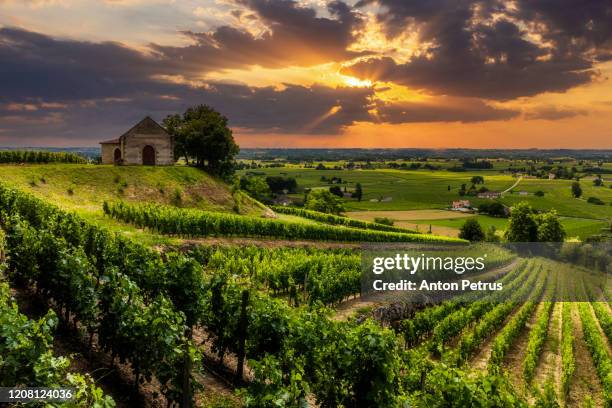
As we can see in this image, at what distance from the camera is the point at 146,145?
52.5 meters

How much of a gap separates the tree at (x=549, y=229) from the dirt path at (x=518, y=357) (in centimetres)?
5808

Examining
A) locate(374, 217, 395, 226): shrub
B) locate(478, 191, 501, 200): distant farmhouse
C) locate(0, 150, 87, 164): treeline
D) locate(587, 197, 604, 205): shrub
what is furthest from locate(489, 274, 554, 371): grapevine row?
locate(587, 197, 604, 205): shrub

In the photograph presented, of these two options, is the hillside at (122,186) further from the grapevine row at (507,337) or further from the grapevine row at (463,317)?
the grapevine row at (507,337)

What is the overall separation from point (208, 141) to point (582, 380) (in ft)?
156

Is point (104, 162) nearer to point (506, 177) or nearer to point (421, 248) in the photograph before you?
point (421, 248)

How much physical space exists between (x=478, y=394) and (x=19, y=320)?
9.13 m

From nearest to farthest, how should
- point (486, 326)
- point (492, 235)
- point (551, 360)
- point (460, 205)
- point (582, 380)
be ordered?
point (582, 380) → point (551, 360) → point (486, 326) → point (492, 235) → point (460, 205)

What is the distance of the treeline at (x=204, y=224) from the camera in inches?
1284

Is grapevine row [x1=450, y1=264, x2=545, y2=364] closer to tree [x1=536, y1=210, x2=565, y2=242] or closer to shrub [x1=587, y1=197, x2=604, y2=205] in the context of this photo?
tree [x1=536, y1=210, x2=565, y2=242]

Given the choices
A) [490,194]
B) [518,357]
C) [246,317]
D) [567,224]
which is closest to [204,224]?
[246,317]

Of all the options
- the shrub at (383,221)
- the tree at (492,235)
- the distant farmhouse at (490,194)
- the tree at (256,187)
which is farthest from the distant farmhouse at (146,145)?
the distant farmhouse at (490,194)

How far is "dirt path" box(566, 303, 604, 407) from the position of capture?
21.9m

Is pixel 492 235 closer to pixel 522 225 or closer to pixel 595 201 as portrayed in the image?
pixel 522 225

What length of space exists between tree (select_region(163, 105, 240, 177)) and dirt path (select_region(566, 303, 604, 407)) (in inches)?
1780
